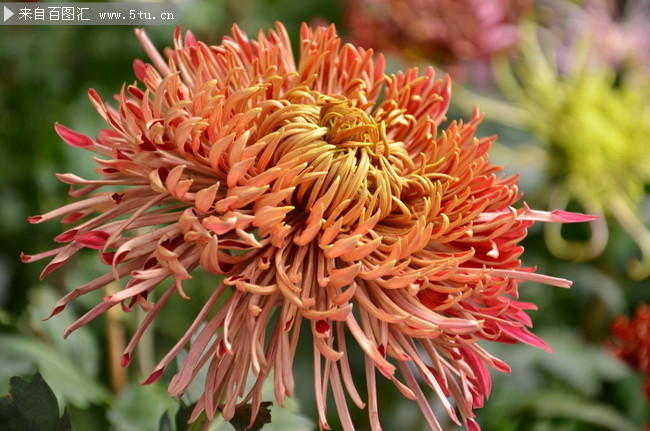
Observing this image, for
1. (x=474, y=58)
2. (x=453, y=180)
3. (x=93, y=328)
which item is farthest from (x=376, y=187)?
(x=474, y=58)

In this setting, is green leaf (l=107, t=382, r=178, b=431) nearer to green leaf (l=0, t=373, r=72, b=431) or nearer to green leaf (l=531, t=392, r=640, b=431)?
green leaf (l=0, t=373, r=72, b=431)

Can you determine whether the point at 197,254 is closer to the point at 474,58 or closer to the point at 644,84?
the point at 474,58

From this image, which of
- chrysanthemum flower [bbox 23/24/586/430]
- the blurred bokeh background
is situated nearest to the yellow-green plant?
the blurred bokeh background

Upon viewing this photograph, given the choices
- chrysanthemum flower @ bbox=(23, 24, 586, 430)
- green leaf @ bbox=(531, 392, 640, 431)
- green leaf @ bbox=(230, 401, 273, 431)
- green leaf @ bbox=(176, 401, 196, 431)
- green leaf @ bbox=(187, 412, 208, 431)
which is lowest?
green leaf @ bbox=(531, 392, 640, 431)

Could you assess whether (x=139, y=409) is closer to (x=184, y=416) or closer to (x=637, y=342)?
(x=184, y=416)

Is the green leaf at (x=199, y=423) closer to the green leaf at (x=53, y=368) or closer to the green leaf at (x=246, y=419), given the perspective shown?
the green leaf at (x=246, y=419)

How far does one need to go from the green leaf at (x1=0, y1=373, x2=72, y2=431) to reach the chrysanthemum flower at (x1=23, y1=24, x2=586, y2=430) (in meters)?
0.07

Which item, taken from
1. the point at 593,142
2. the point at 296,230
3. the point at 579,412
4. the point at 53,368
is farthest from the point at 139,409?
the point at 593,142

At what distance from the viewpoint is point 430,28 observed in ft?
3.19

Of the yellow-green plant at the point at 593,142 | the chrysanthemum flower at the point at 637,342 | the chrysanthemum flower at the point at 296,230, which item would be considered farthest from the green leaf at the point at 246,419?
the yellow-green plant at the point at 593,142

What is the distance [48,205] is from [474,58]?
644mm

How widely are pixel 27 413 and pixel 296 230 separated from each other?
0.55ft

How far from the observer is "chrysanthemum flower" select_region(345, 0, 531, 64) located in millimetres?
978

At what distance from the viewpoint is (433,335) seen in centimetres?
32
